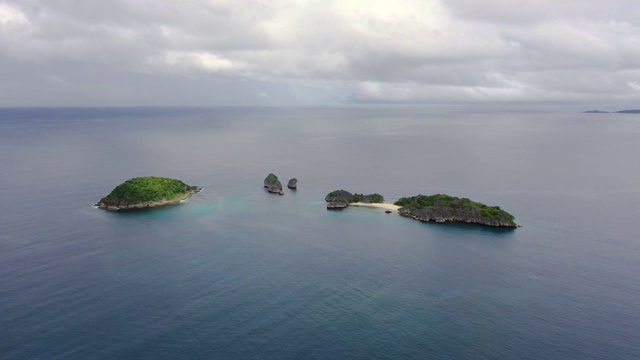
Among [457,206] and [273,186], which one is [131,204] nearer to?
[273,186]

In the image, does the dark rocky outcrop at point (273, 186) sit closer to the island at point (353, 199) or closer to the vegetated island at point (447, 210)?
the island at point (353, 199)

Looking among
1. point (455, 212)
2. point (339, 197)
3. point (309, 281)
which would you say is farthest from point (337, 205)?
point (309, 281)

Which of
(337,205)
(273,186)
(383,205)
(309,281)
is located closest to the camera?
(309,281)

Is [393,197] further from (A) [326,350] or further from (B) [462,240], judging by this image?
(A) [326,350]

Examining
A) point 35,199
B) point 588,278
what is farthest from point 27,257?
point 588,278

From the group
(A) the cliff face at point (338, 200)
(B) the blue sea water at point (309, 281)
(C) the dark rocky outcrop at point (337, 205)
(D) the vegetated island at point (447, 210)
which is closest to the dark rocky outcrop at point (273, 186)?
(B) the blue sea water at point (309, 281)

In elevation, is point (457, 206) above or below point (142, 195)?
below

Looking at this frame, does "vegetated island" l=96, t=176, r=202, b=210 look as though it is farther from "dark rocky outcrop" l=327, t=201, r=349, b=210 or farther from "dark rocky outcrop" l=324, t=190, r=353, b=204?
"dark rocky outcrop" l=327, t=201, r=349, b=210
